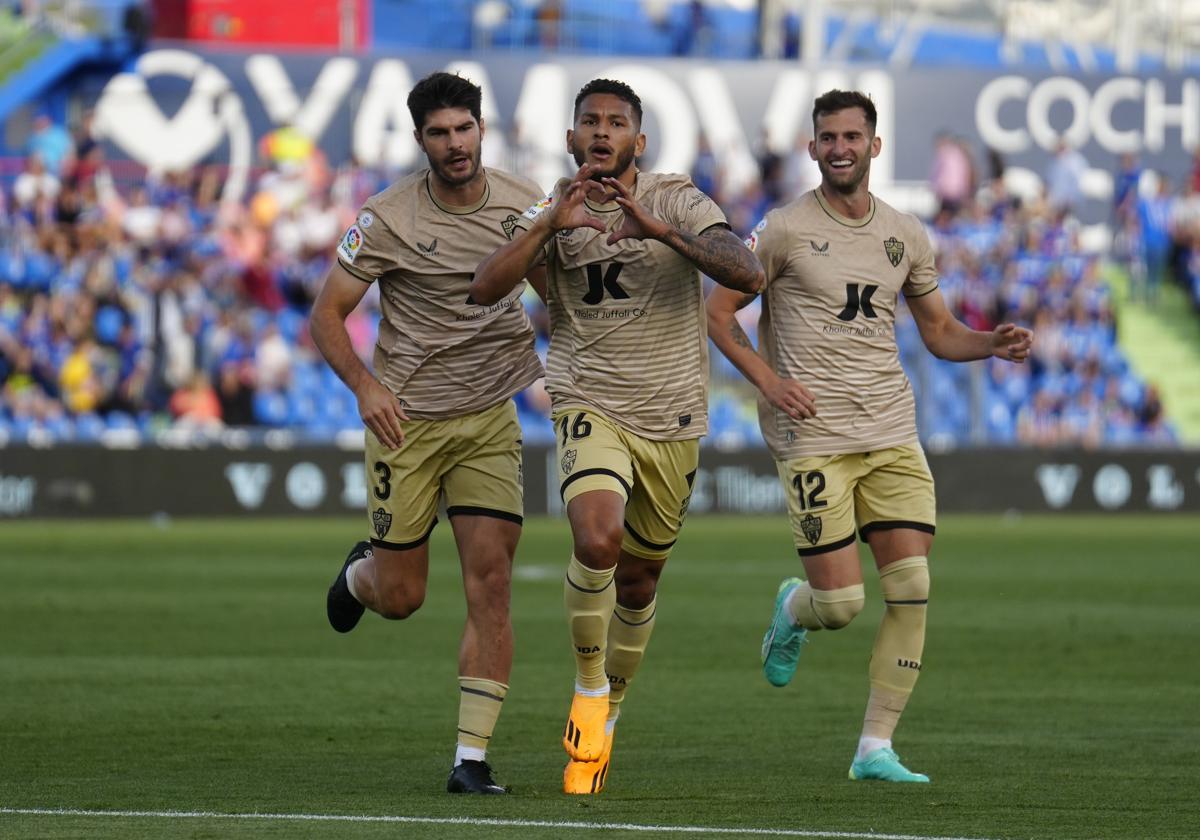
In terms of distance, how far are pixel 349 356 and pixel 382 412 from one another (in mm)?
244

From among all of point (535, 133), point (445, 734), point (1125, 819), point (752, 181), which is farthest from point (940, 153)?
point (1125, 819)

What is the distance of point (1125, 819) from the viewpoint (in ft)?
22.5

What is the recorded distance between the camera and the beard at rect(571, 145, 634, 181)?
7.60m

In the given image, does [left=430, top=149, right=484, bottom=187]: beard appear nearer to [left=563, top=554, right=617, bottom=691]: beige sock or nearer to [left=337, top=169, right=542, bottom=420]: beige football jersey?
[left=337, top=169, right=542, bottom=420]: beige football jersey

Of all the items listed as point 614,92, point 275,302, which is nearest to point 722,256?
point 614,92

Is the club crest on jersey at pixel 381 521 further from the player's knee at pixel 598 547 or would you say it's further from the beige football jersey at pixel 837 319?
the beige football jersey at pixel 837 319

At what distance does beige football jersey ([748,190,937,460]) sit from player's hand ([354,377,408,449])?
1.61 metres

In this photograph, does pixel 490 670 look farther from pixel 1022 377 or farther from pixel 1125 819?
pixel 1022 377

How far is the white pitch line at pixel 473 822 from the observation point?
21.0 ft

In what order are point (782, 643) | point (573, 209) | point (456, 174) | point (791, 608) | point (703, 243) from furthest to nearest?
point (782, 643) < point (791, 608) < point (456, 174) < point (703, 243) < point (573, 209)

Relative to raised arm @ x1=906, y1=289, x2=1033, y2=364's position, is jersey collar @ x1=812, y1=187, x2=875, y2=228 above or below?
above

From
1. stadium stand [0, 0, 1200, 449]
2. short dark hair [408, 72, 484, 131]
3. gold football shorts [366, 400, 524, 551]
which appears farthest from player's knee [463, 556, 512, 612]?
stadium stand [0, 0, 1200, 449]

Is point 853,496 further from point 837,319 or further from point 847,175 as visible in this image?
point 847,175

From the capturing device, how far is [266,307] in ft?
94.4
